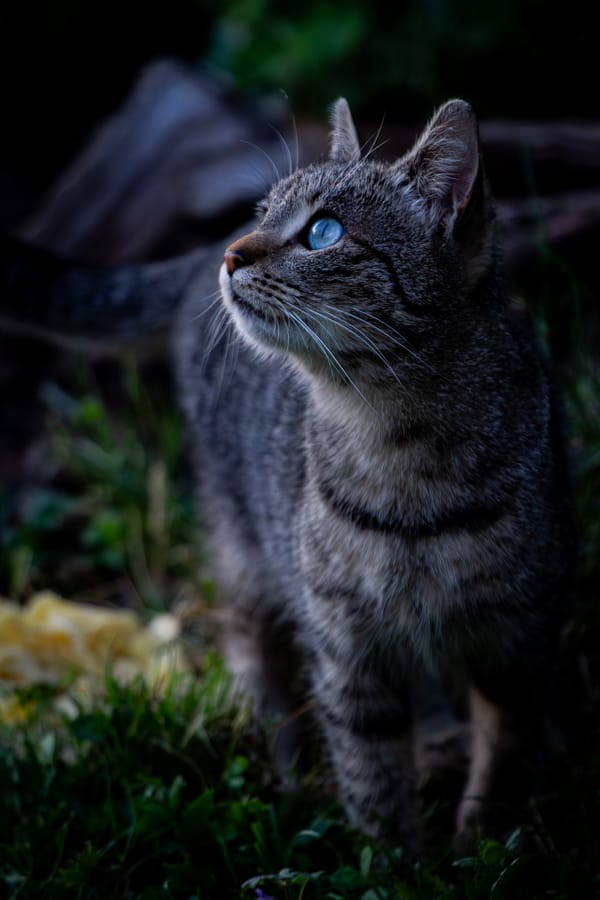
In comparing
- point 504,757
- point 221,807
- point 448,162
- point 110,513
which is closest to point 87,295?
point 110,513

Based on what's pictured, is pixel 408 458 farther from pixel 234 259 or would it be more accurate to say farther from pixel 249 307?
pixel 234 259

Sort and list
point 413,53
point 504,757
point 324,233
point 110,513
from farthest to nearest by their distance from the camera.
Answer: point 413,53 → point 110,513 → point 504,757 → point 324,233

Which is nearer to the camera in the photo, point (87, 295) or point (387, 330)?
point (387, 330)

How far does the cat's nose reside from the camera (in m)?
2.36

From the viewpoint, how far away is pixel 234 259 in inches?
93.1

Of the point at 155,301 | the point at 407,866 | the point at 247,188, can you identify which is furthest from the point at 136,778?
the point at 247,188

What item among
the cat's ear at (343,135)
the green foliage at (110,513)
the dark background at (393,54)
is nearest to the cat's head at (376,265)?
the cat's ear at (343,135)

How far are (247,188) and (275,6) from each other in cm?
122

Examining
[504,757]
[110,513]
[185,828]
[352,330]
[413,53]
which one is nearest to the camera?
[352,330]

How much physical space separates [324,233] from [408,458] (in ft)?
1.89

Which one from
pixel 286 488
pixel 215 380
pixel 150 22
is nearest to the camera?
pixel 286 488

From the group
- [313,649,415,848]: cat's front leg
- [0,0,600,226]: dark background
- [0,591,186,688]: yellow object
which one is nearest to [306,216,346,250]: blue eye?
[313,649,415,848]: cat's front leg

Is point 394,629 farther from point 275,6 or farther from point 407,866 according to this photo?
point 275,6

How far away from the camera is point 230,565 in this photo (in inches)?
146
